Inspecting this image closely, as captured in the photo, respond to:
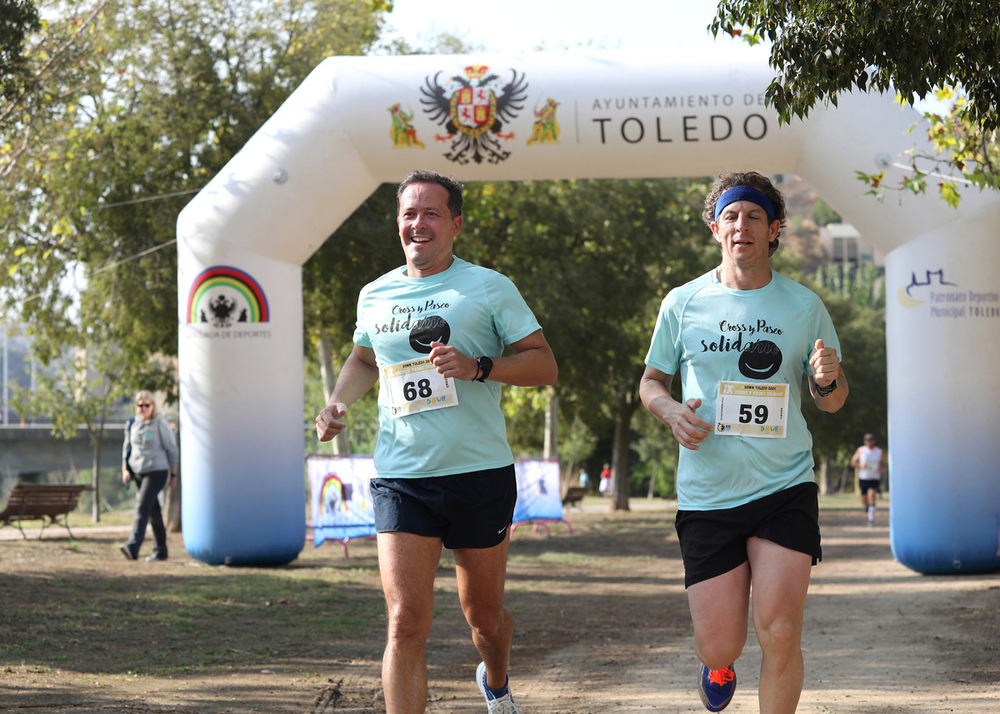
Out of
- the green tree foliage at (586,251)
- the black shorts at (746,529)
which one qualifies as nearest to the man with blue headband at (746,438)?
the black shorts at (746,529)

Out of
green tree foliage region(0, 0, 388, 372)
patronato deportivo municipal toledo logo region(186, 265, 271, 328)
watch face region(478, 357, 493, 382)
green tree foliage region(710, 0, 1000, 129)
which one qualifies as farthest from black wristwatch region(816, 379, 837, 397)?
green tree foliage region(0, 0, 388, 372)

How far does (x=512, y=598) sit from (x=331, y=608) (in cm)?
175

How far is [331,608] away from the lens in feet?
29.6

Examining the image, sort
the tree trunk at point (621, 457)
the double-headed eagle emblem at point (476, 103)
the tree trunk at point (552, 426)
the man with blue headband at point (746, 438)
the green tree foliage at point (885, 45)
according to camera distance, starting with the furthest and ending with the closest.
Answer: the tree trunk at point (621, 457)
the tree trunk at point (552, 426)
the double-headed eagle emblem at point (476, 103)
the green tree foliage at point (885, 45)
the man with blue headband at point (746, 438)

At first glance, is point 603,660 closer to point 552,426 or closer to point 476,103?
point 476,103

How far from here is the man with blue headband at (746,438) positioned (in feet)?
12.6

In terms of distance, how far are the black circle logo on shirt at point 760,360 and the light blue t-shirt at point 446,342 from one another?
812mm

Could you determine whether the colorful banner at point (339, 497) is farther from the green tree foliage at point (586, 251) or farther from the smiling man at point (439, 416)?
the smiling man at point (439, 416)

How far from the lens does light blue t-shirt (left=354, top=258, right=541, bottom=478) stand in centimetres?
415

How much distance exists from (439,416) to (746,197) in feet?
4.49

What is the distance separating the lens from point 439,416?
4.18 m

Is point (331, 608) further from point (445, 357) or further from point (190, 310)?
point (445, 357)

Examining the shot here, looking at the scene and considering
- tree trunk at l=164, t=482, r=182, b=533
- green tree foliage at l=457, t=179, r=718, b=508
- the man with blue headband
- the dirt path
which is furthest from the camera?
green tree foliage at l=457, t=179, r=718, b=508

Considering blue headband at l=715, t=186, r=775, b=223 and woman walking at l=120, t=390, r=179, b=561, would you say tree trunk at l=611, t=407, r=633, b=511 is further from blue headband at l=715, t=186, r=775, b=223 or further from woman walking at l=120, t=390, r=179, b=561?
blue headband at l=715, t=186, r=775, b=223
